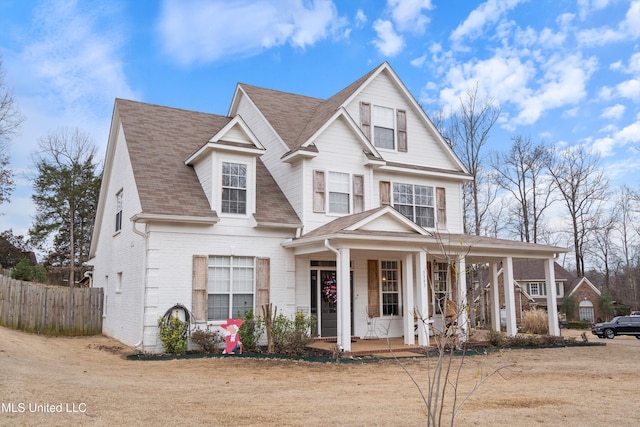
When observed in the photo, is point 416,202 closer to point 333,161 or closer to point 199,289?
point 333,161

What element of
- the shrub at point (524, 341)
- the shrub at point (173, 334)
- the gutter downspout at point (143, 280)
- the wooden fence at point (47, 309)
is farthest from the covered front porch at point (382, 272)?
the wooden fence at point (47, 309)

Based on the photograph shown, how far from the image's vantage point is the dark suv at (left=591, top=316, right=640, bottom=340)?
25.1m

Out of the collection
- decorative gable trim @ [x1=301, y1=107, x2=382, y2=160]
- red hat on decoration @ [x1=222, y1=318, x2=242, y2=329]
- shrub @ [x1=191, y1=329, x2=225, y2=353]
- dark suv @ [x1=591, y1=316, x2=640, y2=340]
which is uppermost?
decorative gable trim @ [x1=301, y1=107, x2=382, y2=160]

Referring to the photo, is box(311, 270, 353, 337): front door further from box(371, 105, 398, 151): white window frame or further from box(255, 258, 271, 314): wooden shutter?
box(371, 105, 398, 151): white window frame

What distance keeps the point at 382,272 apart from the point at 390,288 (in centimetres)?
64

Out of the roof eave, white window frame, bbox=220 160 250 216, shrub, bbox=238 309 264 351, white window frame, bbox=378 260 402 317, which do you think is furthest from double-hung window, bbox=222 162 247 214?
white window frame, bbox=378 260 402 317

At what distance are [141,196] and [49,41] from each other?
7.16 meters

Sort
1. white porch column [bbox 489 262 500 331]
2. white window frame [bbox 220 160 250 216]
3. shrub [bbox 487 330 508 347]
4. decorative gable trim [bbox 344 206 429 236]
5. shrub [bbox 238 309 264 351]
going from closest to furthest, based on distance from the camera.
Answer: shrub [bbox 238 309 264 351] → decorative gable trim [bbox 344 206 429 236] → white window frame [bbox 220 160 250 216] → shrub [bbox 487 330 508 347] → white porch column [bbox 489 262 500 331]

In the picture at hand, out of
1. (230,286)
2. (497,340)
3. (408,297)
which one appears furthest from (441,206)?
(230,286)

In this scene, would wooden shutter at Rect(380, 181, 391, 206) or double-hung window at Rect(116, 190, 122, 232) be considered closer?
double-hung window at Rect(116, 190, 122, 232)

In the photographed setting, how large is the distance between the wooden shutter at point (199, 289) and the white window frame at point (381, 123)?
296 inches

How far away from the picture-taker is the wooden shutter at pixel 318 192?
1673 centimetres

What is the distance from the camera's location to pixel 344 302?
13852 mm

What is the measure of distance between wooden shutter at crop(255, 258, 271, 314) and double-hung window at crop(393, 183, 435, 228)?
5.41 m
